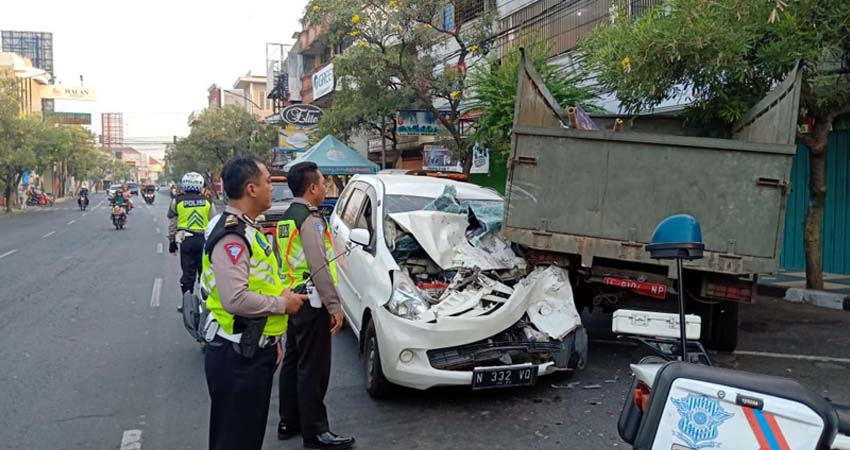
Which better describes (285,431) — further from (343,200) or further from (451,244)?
(343,200)

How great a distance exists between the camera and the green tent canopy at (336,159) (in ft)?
56.0

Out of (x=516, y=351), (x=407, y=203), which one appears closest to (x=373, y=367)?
(x=516, y=351)

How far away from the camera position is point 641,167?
241 inches

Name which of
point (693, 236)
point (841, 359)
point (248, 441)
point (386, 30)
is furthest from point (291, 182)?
point (386, 30)

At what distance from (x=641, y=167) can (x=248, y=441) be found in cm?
413

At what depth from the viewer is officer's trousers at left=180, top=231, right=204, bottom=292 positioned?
7445mm

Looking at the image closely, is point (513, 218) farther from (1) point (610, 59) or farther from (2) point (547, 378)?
(1) point (610, 59)

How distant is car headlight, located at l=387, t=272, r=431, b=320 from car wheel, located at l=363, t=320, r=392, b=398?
280mm

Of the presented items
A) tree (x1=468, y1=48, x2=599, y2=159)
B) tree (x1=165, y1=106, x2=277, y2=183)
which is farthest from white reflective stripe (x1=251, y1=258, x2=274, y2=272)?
tree (x1=165, y1=106, x2=277, y2=183)

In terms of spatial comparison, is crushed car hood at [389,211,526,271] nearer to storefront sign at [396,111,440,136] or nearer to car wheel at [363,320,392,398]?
car wheel at [363,320,392,398]

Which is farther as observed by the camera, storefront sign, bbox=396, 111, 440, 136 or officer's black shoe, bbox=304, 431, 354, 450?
storefront sign, bbox=396, 111, 440, 136

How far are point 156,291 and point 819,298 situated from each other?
9.21 metres

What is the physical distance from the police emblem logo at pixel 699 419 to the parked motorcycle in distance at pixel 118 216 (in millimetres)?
24714

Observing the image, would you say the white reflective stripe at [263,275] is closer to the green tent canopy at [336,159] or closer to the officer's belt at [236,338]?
the officer's belt at [236,338]
